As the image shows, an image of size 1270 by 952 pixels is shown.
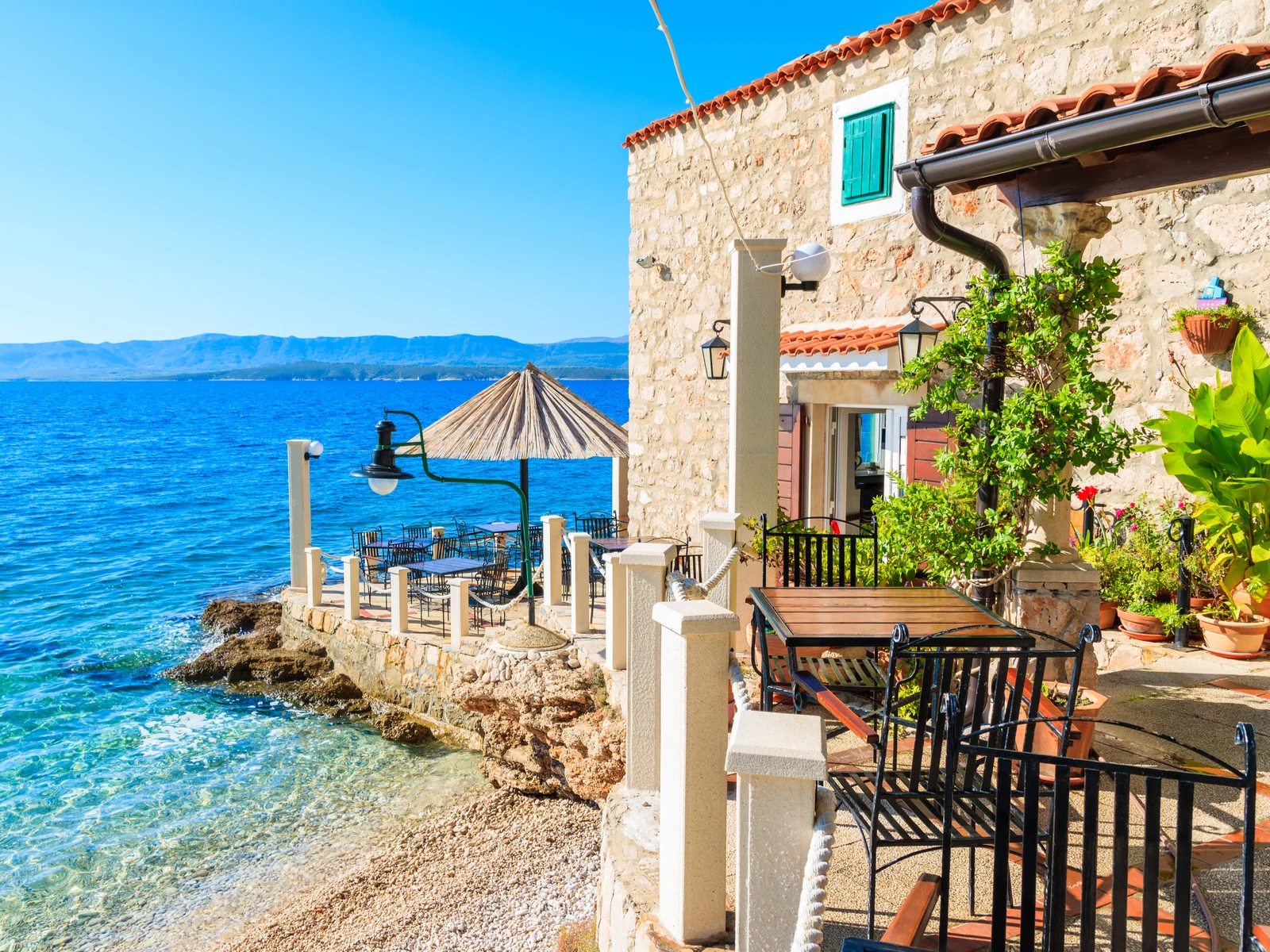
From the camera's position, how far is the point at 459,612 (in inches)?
436

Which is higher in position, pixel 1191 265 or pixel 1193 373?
pixel 1191 265

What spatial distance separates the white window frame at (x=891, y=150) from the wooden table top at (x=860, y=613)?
216 inches

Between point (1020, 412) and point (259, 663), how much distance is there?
1235 centimetres

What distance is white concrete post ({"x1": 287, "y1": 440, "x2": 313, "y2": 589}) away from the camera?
14.5m

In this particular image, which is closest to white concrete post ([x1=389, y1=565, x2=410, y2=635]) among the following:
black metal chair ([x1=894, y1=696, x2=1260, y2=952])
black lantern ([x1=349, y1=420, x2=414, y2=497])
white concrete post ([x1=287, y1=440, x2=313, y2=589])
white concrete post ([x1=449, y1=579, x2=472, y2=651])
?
white concrete post ([x1=449, y1=579, x2=472, y2=651])

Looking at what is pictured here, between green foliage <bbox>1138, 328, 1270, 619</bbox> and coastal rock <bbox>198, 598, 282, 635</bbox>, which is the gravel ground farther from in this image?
coastal rock <bbox>198, 598, 282, 635</bbox>

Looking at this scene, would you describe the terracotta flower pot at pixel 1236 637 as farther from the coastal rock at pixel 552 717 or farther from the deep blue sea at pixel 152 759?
the deep blue sea at pixel 152 759

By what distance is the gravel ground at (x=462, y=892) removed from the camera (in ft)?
21.4

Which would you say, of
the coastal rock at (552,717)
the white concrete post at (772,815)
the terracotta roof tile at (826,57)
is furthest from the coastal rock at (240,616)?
Answer: the white concrete post at (772,815)

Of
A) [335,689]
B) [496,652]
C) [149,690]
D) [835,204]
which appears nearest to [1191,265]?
[835,204]

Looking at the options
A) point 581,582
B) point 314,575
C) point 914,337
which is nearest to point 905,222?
point 914,337

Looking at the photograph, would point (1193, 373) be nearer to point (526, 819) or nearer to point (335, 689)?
point (526, 819)

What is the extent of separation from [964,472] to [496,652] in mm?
4889

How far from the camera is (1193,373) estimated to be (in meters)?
7.13
